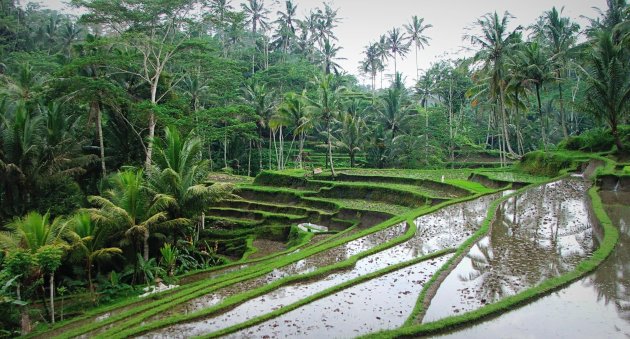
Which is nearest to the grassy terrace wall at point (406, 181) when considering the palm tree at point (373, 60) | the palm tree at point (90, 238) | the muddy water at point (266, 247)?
the muddy water at point (266, 247)

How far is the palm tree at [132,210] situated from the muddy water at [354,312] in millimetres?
8220

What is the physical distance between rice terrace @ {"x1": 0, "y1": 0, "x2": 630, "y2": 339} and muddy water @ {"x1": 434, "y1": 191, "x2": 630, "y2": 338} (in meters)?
0.04

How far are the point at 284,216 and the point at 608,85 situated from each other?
55.0ft

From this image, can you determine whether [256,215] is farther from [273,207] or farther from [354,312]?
[354,312]

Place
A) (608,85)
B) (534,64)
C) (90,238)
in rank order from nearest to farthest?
1. (90,238)
2. (608,85)
3. (534,64)

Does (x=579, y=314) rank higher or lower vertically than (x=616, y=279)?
lower

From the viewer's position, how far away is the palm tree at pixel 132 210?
14008mm

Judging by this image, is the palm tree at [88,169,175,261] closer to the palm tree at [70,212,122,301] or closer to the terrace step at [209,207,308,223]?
the palm tree at [70,212,122,301]

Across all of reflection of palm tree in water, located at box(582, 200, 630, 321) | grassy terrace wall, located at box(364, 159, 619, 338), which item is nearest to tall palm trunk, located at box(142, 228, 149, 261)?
grassy terrace wall, located at box(364, 159, 619, 338)

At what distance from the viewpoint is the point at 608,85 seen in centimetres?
1941

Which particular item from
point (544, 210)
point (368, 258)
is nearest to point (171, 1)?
point (368, 258)

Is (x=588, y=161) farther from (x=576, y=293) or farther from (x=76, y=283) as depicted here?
(x=76, y=283)

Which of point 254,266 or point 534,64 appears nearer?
point 254,266

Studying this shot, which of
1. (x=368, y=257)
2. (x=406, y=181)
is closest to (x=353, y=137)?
(x=406, y=181)
